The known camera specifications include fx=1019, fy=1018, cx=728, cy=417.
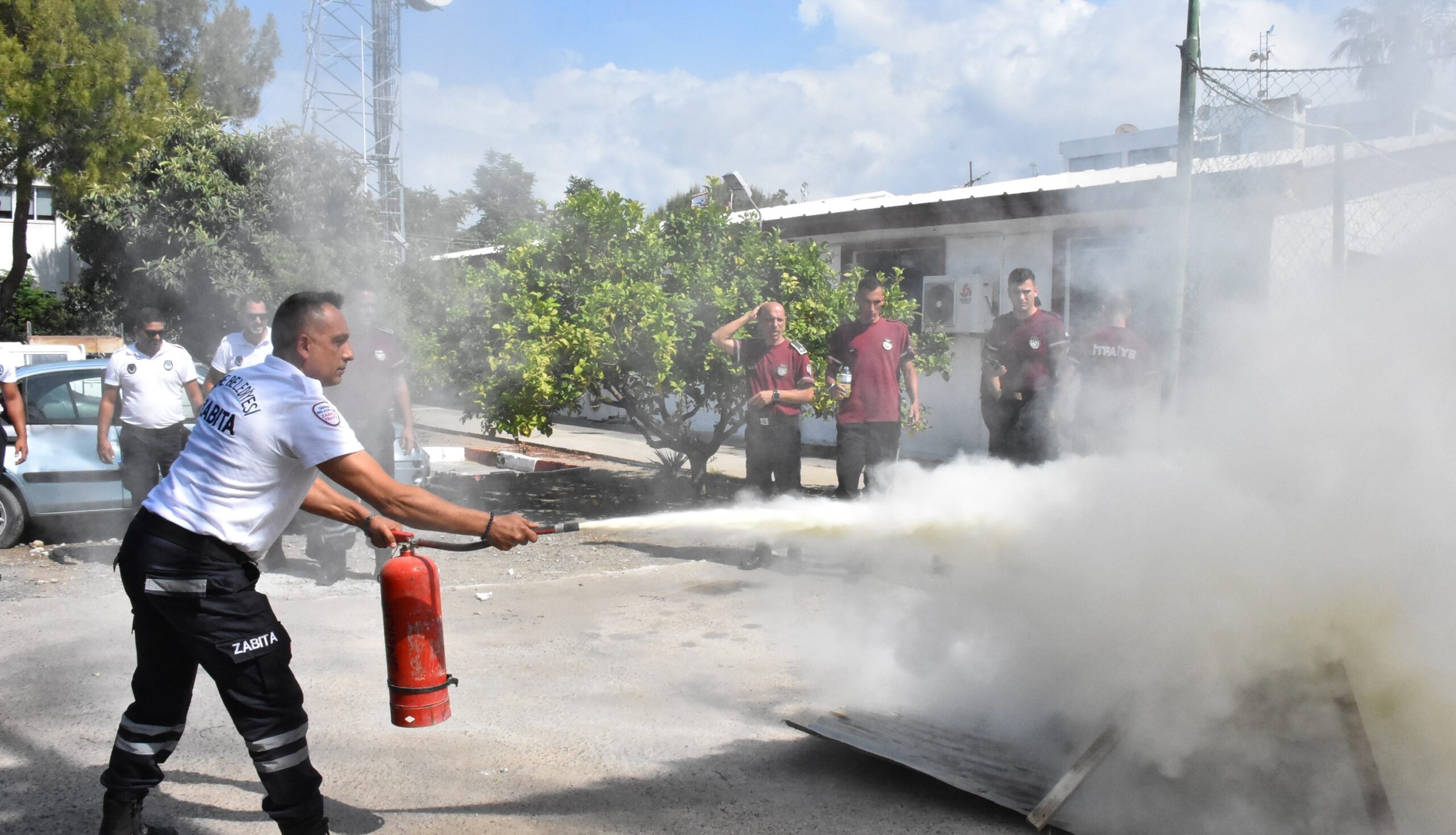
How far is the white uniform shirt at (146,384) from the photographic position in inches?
271

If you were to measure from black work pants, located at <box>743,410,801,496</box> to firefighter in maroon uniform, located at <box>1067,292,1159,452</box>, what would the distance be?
187cm

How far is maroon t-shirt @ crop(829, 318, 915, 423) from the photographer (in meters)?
6.72

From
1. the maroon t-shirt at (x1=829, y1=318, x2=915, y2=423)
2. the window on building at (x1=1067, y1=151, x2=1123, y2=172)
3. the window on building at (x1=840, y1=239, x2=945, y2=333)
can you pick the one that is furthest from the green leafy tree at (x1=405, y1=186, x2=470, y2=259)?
the window on building at (x1=1067, y1=151, x2=1123, y2=172)

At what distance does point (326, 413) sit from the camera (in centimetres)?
292

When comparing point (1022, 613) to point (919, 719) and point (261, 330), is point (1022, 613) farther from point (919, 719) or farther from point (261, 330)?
point (261, 330)

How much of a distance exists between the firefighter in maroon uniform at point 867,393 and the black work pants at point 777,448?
0.37 metres

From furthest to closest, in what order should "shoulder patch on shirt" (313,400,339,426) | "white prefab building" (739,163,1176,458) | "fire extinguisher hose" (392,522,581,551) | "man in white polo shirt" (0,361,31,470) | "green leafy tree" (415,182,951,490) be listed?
"white prefab building" (739,163,1176,458) < "green leafy tree" (415,182,951,490) < "man in white polo shirt" (0,361,31,470) < "fire extinguisher hose" (392,522,581,551) < "shoulder patch on shirt" (313,400,339,426)

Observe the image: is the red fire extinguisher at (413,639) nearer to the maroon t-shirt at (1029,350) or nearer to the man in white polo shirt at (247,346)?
the man in white polo shirt at (247,346)

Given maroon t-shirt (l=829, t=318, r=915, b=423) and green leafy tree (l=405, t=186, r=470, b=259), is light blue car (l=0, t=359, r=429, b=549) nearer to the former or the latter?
maroon t-shirt (l=829, t=318, r=915, b=423)

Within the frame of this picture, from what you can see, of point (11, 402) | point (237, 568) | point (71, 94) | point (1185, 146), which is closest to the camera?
point (237, 568)

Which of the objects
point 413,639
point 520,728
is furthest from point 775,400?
point 413,639

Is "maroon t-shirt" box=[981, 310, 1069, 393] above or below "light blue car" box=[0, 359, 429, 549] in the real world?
above

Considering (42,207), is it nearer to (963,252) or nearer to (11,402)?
(11,402)

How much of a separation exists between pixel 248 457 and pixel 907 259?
10834mm
